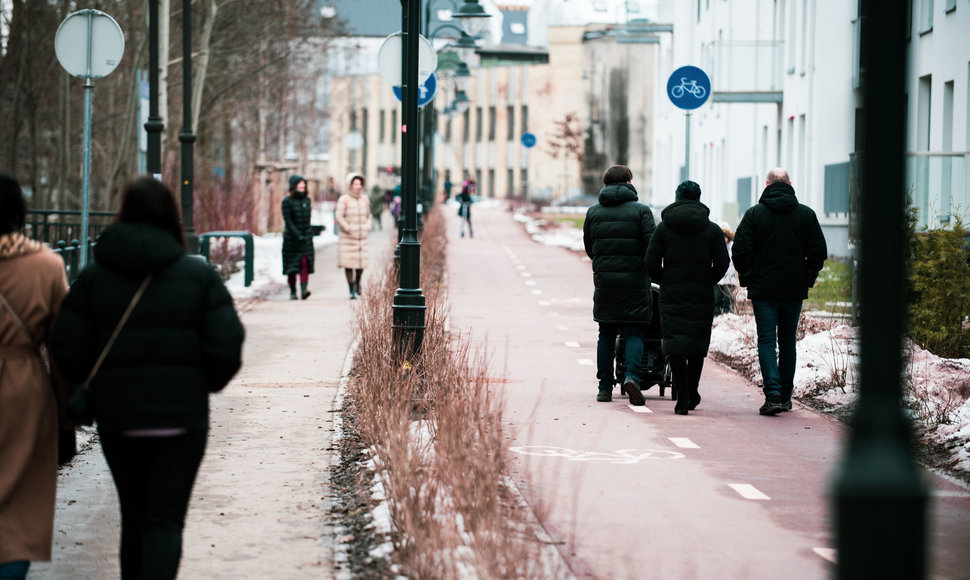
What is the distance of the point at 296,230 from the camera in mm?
21062

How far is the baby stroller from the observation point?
11.9 metres

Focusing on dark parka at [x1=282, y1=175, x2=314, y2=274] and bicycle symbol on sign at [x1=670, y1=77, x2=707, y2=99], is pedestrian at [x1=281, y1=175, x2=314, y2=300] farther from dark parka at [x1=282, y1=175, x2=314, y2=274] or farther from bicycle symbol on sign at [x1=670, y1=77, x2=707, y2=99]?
bicycle symbol on sign at [x1=670, y1=77, x2=707, y2=99]

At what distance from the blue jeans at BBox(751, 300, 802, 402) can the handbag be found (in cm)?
700

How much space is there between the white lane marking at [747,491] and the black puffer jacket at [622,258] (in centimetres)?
317

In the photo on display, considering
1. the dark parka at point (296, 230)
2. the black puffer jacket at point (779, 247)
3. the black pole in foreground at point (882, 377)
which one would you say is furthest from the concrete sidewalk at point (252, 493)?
the dark parka at point (296, 230)

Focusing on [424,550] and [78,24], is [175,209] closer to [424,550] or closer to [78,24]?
[424,550]

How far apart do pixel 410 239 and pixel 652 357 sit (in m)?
2.18

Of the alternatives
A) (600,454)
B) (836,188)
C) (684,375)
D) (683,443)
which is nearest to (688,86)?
(684,375)

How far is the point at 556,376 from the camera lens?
44.5 feet

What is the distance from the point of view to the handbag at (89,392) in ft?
16.0

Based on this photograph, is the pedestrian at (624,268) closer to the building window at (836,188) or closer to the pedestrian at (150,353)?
the pedestrian at (150,353)

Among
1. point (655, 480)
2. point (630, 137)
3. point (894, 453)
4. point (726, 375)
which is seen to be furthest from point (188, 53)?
point (630, 137)

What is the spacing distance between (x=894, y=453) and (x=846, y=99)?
27.1 metres

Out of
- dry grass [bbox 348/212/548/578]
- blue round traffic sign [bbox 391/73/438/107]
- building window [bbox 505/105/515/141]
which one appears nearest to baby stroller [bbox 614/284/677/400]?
dry grass [bbox 348/212/548/578]
